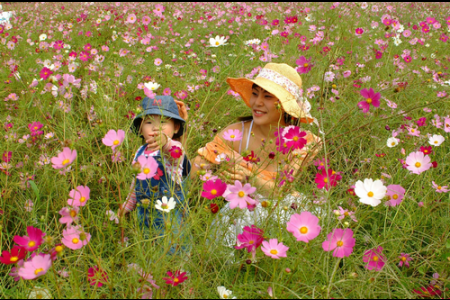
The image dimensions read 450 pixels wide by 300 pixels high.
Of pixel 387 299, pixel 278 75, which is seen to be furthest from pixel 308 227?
pixel 278 75

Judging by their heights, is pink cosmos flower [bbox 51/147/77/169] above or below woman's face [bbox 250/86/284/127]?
above

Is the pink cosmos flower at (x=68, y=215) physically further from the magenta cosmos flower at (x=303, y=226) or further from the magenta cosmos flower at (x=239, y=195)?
the magenta cosmos flower at (x=303, y=226)

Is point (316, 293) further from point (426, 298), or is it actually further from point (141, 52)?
point (141, 52)

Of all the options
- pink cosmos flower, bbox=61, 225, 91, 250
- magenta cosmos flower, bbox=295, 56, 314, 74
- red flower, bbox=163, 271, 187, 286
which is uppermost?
magenta cosmos flower, bbox=295, 56, 314, 74

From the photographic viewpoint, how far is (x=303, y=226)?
0.83m

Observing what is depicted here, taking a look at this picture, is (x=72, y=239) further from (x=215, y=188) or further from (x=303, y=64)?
(x=303, y=64)

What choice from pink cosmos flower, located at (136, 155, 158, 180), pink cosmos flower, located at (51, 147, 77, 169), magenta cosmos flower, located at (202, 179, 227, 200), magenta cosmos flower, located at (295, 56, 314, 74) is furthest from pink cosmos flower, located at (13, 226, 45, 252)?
magenta cosmos flower, located at (295, 56, 314, 74)

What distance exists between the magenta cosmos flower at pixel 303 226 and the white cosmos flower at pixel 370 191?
133 mm

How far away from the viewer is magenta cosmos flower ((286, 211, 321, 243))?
797mm

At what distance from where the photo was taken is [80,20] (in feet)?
12.4

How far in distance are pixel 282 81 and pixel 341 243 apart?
96 cm

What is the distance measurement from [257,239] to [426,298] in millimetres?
474

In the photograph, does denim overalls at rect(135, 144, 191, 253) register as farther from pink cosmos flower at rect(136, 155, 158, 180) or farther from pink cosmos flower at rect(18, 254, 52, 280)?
pink cosmos flower at rect(18, 254, 52, 280)

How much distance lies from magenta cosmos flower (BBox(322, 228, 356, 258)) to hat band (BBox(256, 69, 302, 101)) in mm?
901
